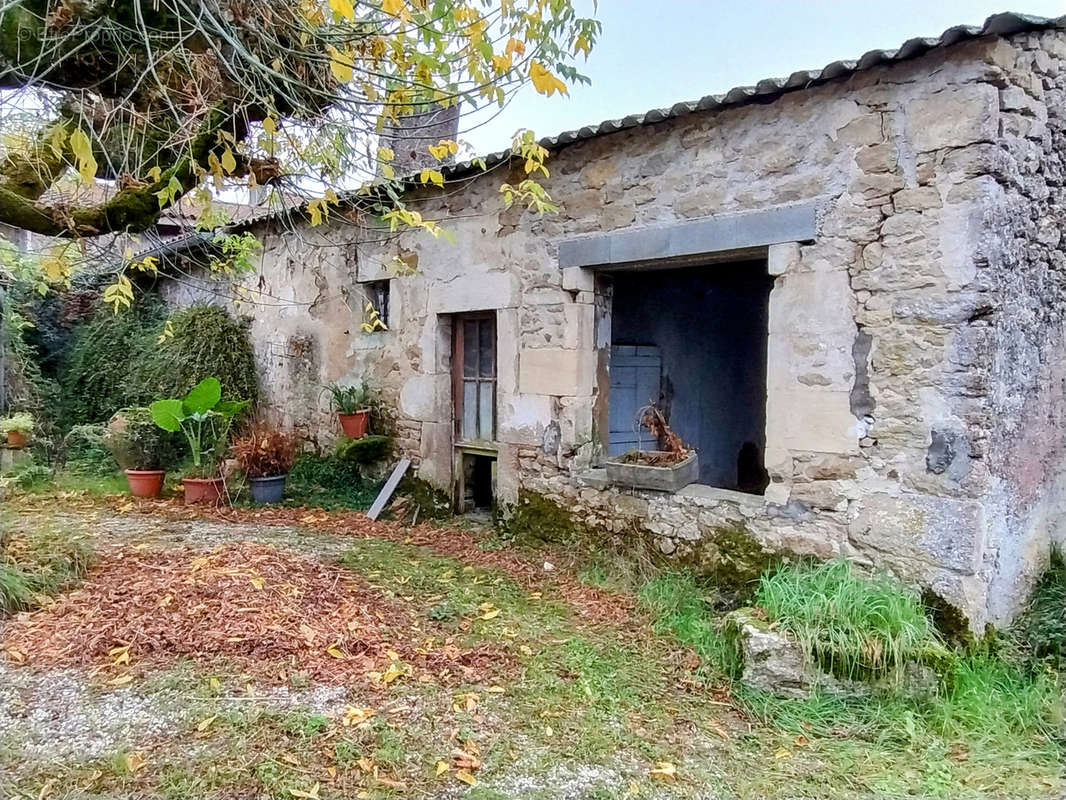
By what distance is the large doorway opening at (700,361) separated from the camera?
22.0 feet

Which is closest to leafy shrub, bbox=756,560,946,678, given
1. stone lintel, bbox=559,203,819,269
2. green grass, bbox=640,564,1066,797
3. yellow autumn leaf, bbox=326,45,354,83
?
green grass, bbox=640,564,1066,797

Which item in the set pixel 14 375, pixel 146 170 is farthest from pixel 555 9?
pixel 14 375

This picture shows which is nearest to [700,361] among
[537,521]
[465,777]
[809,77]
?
[537,521]

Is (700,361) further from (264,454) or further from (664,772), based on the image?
(664,772)

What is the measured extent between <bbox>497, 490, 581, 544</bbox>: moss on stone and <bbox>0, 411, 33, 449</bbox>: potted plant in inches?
241

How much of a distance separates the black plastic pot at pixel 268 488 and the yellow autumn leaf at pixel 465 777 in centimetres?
512

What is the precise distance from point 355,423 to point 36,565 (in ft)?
10.2

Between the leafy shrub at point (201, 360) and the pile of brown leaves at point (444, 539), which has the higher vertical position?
the leafy shrub at point (201, 360)

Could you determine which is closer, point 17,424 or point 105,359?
point 17,424

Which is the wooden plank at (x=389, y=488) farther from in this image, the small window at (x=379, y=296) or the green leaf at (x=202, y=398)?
the green leaf at (x=202, y=398)

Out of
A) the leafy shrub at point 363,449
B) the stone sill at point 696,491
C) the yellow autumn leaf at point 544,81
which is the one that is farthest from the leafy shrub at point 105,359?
the yellow autumn leaf at point 544,81

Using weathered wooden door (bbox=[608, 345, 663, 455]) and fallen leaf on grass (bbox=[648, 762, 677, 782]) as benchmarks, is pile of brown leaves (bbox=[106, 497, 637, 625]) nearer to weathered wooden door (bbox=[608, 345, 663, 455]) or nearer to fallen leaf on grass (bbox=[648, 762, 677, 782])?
fallen leaf on grass (bbox=[648, 762, 677, 782])

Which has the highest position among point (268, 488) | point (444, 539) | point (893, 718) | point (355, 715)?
point (268, 488)

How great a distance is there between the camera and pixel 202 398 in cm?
722
